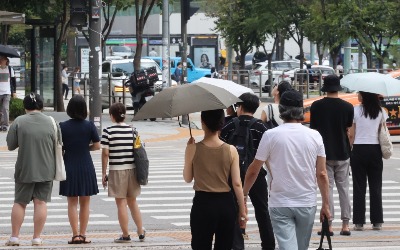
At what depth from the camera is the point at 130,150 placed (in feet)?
40.2

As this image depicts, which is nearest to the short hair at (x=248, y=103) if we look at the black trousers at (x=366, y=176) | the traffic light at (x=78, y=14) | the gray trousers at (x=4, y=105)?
the black trousers at (x=366, y=176)

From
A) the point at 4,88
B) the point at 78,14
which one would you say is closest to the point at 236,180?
the point at 78,14

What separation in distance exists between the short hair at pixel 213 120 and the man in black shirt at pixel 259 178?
6.27 feet

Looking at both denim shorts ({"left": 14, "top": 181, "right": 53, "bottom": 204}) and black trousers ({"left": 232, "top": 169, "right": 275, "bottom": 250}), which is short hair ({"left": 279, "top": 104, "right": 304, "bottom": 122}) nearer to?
black trousers ({"left": 232, "top": 169, "right": 275, "bottom": 250})

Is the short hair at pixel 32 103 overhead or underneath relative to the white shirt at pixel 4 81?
overhead

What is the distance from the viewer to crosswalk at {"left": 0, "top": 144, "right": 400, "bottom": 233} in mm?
14523

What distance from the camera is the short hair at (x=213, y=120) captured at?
883 cm

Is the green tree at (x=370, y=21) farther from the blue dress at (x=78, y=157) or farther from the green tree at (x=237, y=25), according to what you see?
the blue dress at (x=78, y=157)

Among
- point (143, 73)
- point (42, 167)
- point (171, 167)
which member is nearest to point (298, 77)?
point (143, 73)

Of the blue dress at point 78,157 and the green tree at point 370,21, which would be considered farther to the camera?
the green tree at point 370,21

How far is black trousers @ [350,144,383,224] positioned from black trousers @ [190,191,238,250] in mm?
4685

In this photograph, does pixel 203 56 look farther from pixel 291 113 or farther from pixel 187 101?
pixel 291 113

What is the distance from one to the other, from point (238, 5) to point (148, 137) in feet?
106

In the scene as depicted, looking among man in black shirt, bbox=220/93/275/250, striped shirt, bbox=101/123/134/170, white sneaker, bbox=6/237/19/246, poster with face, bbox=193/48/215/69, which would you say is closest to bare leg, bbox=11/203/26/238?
white sneaker, bbox=6/237/19/246
